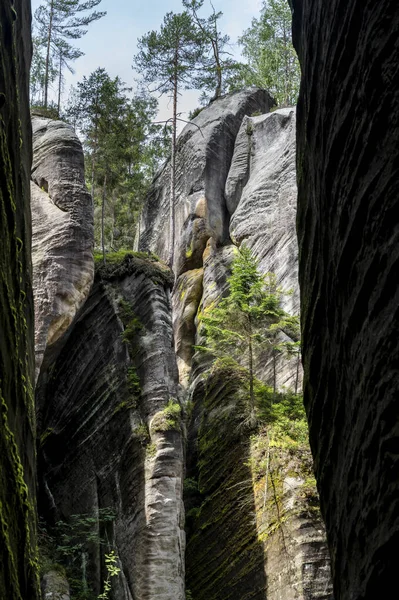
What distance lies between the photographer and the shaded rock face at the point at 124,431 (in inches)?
559

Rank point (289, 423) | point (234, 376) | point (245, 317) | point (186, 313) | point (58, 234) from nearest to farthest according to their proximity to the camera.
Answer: point (289, 423)
point (58, 234)
point (245, 317)
point (234, 376)
point (186, 313)

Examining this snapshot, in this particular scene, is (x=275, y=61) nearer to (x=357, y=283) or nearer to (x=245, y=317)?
(x=245, y=317)

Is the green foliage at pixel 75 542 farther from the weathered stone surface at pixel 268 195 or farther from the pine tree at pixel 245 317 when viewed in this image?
the weathered stone surface at pixel 268 195

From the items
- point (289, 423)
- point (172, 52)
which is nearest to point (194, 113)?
point (172, 52)

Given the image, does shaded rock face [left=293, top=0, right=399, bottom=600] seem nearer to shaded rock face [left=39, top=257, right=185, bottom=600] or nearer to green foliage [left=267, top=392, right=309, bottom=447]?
shaded rock face [left=39, top=257, right=185, bottom=600]

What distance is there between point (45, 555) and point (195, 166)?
723 inches

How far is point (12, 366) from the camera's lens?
4723 millimetres

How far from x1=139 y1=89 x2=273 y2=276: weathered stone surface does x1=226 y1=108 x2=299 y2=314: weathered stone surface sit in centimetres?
62

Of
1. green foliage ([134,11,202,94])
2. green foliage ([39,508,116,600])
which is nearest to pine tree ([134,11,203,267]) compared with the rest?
A: green foliage ([134,11,202,94])

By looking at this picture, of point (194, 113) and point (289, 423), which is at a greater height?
point (194, 113)

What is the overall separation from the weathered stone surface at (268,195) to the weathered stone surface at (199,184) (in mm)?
620

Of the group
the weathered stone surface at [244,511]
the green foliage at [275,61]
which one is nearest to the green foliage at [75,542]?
the weathered stone surface at [244,511]

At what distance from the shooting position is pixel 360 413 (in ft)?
10.1

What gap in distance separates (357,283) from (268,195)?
2224 cm
